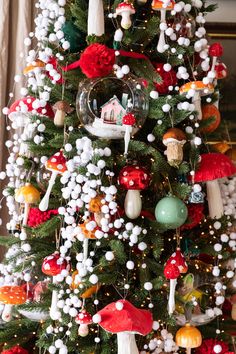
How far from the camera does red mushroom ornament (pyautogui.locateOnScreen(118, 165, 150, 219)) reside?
3.89ft

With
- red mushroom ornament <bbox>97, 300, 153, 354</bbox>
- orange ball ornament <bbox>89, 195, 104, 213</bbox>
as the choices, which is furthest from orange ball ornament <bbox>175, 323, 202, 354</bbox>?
orange ball ornament <bbox>89, 195, 104, 213</bbox>

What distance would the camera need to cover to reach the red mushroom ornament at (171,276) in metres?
1.16

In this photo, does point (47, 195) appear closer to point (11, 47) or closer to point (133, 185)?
point (133, 185)

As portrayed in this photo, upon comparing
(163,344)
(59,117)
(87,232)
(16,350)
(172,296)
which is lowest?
(16,350)

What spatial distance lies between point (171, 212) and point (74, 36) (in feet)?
1.75

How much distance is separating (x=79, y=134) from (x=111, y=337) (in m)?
0.51

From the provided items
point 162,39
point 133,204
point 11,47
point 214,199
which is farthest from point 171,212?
point 11,47

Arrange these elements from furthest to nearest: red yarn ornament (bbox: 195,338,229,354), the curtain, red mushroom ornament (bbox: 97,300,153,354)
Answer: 1. the curtain
2. red yarn ornament (bbox: 195,338,229,354)
3. red mushroom ornament (bbox: 97,300,153,354)

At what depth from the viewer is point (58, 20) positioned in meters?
1.29

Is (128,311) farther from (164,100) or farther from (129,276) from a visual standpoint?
(164,100)

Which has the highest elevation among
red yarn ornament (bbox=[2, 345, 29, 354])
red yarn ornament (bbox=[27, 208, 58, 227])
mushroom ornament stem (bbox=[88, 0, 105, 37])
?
mushroom ornament stem (bbox=[88, 0, 105, 37])

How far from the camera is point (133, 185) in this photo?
118 cm

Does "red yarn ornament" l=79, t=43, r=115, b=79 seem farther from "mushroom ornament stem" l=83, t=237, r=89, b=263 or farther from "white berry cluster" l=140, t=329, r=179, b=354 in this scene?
"white berry cluster" l=140, t=329, r=179, b=354

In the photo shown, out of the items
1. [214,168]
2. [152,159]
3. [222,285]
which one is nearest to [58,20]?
[152,159]
